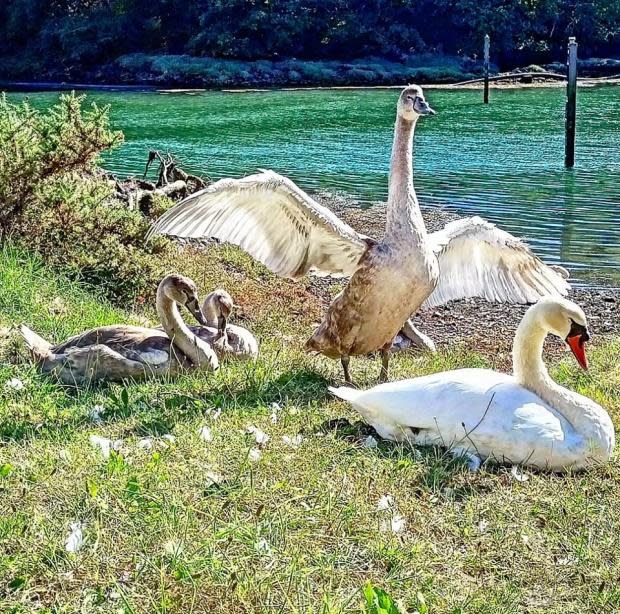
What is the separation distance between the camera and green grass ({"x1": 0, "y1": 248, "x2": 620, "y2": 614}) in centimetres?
370

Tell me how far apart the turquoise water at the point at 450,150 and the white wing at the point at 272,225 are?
7.44 metres

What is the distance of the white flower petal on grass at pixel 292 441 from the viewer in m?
5.20

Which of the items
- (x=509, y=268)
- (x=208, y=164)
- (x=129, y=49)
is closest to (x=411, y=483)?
(x=509, y=268)

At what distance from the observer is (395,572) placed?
12.8 feet

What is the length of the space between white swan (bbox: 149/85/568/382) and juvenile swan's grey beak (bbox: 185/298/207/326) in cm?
65

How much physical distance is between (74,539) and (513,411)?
243 cm

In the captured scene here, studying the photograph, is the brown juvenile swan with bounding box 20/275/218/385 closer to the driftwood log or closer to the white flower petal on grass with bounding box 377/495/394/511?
the white flower petal on grass with bounding box 377/495/394/511

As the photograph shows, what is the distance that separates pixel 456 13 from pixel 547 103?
25.4 meters

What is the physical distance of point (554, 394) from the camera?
5.37 meters

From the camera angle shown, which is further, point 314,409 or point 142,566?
point 314,409

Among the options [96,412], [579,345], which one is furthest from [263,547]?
[579,345]

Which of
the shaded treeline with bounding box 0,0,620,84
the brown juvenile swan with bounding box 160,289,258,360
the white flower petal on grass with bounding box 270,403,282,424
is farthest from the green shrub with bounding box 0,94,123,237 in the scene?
the shaded treeline with bounding box 0,0,620,84

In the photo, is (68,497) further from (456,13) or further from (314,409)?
(456,13)

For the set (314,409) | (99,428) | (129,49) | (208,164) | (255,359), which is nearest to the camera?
(99,428)
